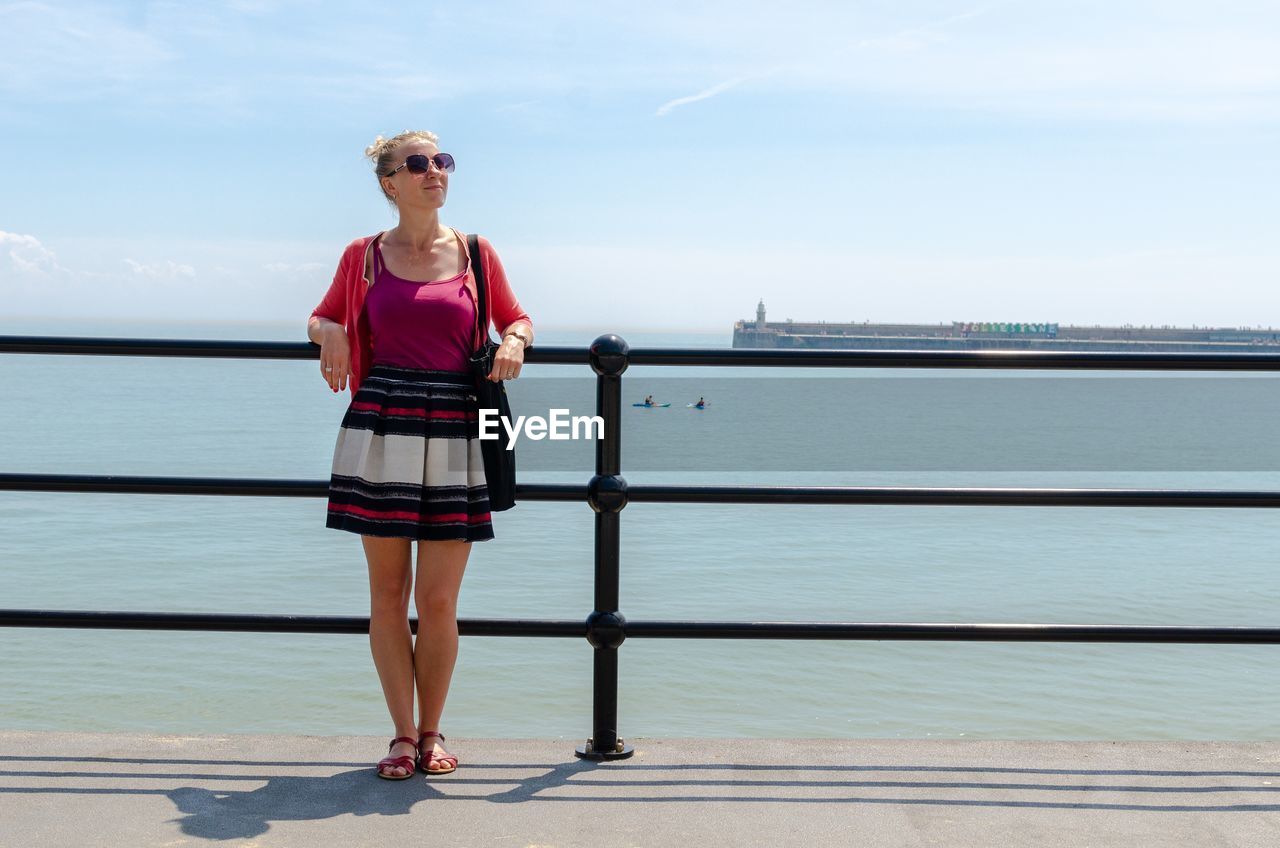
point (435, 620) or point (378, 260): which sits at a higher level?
point (378, 260)

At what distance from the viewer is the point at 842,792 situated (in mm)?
2998

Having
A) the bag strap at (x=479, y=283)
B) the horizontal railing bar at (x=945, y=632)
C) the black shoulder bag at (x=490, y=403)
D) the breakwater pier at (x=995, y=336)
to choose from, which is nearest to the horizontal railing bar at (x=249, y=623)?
the horizontal railing bar at (x=945, y=632)

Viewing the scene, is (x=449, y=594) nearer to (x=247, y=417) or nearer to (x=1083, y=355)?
(x=1083, y=355)

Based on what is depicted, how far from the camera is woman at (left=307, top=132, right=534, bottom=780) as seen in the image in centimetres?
301

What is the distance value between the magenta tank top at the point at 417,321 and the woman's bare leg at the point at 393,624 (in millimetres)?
436

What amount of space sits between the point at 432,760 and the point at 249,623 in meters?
0.59

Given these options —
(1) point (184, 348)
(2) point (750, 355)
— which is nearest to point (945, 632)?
(2) point (750, 355)

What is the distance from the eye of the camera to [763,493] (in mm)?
3207

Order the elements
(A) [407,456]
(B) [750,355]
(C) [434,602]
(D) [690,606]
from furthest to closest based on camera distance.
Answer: (D) [690,606] → (B) [750,355] → (C) [434,602] → (A) [407,456]

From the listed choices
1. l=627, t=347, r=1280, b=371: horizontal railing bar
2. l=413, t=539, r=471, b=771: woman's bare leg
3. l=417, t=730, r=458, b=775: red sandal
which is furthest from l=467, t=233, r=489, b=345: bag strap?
l=417, t=730, r=458, b=775: red sandal

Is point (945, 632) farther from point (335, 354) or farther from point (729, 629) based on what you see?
point (335, 354)

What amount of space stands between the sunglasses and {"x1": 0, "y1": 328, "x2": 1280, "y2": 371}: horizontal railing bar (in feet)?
1.62

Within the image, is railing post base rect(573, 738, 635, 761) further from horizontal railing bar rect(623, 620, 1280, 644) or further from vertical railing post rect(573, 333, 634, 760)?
horizontal railing bar rect(623, 620, 1280, 644)

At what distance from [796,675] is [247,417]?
44.2 metres
